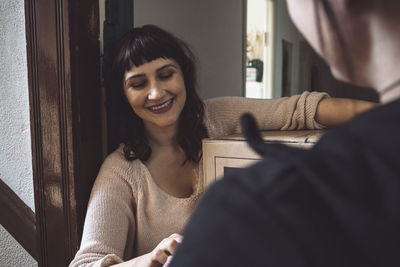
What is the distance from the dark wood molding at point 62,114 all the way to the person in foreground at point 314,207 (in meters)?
0.87

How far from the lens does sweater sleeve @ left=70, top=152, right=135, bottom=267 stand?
37.5 inches

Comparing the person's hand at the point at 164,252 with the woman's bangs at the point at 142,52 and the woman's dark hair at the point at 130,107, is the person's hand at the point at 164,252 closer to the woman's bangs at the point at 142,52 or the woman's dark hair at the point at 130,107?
the woman's dark hair at the point at 130,107

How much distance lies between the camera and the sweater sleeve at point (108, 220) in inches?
37.5

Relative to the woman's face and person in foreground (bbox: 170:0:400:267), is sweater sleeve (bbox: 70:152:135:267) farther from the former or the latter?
person in foreground (bbox: 170:0:400:267)

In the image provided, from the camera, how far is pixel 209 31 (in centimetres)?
204

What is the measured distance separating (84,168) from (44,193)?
0.15m

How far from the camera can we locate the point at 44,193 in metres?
1.13

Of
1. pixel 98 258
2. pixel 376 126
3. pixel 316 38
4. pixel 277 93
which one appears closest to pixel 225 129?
pixel 98 258

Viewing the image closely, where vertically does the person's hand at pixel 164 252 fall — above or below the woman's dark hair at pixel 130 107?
below

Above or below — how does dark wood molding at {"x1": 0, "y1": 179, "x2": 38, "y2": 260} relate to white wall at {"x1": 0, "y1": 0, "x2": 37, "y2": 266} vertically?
below

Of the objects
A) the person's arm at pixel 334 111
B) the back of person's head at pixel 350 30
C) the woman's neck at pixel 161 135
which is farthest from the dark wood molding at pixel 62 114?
the back of person's head at pixel 350 30

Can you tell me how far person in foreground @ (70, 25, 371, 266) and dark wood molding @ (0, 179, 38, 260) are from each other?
10.7 inches

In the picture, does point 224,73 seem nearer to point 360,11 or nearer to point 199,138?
point 199,138

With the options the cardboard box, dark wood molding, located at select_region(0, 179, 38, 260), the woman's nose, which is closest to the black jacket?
the cardboard box
